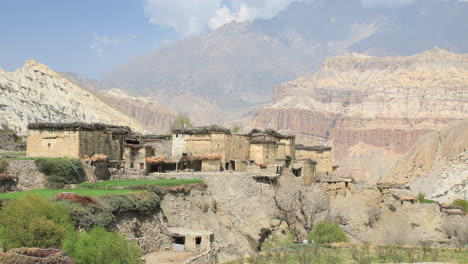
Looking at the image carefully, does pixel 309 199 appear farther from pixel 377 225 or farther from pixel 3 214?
pixel 3 214

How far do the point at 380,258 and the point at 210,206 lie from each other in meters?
16.9

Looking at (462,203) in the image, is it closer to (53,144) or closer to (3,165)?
(53,144)

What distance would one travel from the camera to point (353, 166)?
638 feet

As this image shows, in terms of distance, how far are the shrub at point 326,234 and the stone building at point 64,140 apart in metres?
16.7

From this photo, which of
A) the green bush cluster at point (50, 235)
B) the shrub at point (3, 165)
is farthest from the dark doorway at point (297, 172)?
the green bush cluster at point (50, 235)

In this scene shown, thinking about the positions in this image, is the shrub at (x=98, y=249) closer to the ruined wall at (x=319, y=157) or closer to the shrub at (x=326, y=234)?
the shrub at (x=326, y=234)

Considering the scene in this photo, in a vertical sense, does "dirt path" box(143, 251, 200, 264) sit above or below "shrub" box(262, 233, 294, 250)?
above

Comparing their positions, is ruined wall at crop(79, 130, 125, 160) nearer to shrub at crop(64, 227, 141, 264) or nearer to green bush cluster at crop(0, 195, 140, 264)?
green bush cluster at crop(0, 195, 140, 264)

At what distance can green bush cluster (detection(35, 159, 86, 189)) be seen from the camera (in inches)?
1502

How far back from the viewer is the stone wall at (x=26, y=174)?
37656 millimetres

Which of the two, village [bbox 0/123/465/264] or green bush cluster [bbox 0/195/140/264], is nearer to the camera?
green bush cluster [bbox 0/195/140/264]

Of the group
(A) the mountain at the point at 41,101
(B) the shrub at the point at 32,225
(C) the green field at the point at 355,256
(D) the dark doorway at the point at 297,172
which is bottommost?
(C) the green field at the point at 355,256

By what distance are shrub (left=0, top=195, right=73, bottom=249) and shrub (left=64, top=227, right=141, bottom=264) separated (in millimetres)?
722

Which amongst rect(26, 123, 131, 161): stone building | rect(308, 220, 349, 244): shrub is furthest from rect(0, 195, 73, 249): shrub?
rect(308, 220, 349, 244): shrub
